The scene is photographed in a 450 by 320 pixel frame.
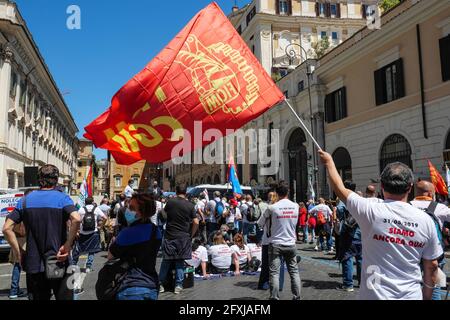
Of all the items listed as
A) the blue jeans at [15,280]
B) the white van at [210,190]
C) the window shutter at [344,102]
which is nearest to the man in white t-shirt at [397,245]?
the blue jeans at [15,280]

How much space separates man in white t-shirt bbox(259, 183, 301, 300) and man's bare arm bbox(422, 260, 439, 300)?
3.11m

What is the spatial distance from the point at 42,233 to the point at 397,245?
3.26 metres

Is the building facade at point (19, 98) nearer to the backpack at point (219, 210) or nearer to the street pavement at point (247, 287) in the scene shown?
the backpack at point (219, 210)

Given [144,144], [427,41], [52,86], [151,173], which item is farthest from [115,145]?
[151,173]

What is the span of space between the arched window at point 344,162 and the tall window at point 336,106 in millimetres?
1961

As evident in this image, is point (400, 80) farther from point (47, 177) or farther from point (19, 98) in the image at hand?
point (19, 98)

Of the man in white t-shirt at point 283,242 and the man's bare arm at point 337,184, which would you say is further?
the man in white t-shirt at point 283,242

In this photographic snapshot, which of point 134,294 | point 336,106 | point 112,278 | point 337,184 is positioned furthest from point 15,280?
point 336,106

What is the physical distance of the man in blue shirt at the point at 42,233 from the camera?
399 cm

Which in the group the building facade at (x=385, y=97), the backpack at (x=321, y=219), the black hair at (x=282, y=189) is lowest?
the backpack at (x=321, y=219)

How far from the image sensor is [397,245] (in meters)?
2.60

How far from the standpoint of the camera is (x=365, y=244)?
2.76 metres

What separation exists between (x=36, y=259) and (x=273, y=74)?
121 feet

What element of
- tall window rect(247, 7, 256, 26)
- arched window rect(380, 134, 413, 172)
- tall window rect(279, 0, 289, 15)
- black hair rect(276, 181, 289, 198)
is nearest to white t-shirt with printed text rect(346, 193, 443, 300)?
black hair rect(276, 181, 289, 198)
